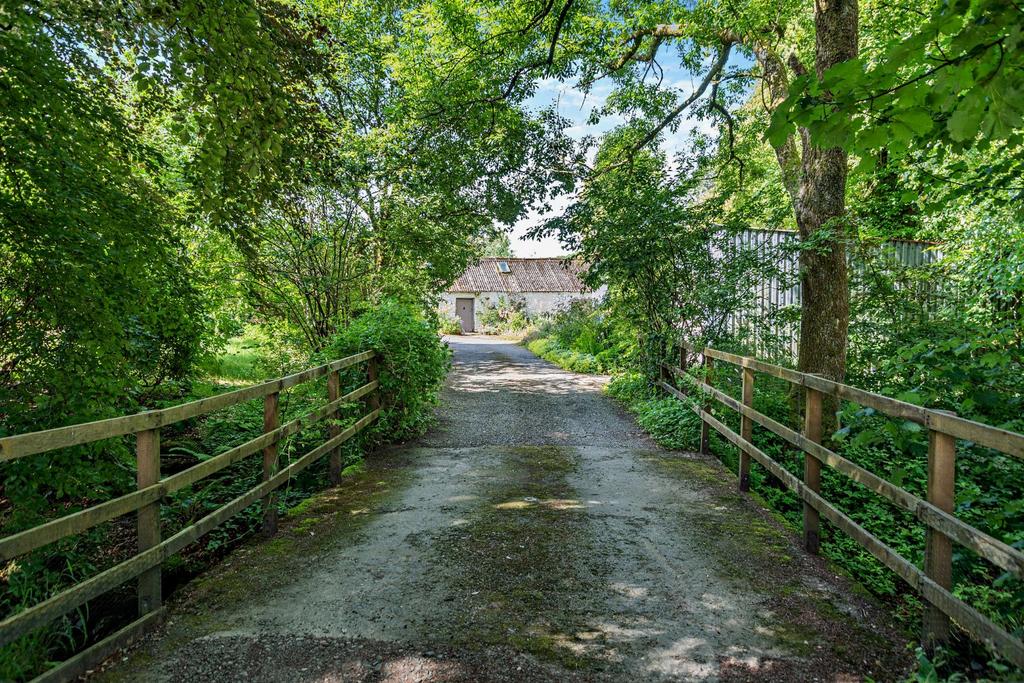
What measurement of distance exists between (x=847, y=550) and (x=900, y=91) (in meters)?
3.78

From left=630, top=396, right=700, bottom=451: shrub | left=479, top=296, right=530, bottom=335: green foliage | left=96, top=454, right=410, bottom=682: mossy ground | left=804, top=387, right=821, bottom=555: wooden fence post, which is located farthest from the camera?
left=479, top=296, right=530, bottom=335: green foliage

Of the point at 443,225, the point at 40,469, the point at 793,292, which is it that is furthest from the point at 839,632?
the point at 793,292

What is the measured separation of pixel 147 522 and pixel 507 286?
42546 millimetres

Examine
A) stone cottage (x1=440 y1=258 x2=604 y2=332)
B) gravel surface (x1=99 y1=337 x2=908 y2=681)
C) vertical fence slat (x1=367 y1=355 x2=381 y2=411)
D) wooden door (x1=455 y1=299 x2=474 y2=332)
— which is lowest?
gravel surface (x1=99 y1=337 x2=908 y2=681)

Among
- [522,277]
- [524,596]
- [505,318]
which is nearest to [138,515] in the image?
[524,596]

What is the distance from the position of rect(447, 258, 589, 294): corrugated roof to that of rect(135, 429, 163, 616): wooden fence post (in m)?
40.2

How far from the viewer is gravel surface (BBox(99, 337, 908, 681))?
259 centimetres

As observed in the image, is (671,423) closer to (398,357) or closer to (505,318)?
(398,357)

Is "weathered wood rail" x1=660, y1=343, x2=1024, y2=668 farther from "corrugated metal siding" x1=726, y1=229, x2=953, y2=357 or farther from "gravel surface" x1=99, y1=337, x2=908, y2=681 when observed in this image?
"corrugated metal siding" x1=726, y1=229, x2=953, y2=357

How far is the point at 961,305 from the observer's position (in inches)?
358

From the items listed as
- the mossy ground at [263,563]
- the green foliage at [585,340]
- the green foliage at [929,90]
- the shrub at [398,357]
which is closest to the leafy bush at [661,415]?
the green foliage at [585,340]

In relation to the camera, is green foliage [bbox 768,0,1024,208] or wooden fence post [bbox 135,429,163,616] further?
wooden fence post [bbox 135,429,163,616]

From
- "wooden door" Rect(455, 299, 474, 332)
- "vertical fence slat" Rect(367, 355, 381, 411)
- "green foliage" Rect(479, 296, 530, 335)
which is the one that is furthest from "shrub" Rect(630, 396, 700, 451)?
"wooden door" Rect(455, 299, 474, 332)

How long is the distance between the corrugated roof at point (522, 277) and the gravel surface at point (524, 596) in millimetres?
38483
